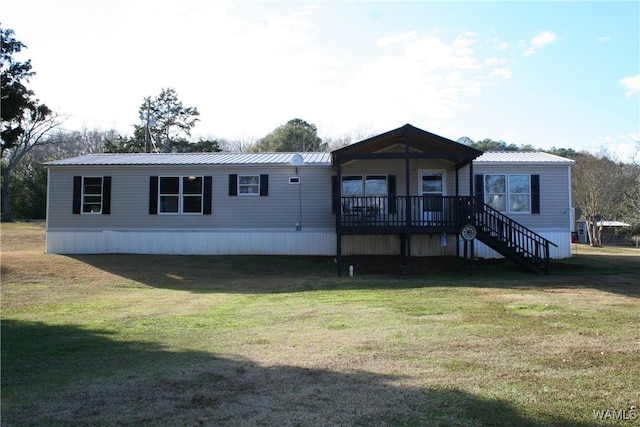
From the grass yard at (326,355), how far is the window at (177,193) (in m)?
6.57

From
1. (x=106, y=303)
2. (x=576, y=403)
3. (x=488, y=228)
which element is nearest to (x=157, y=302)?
(x=106, y=303)

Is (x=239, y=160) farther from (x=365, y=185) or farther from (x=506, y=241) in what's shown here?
(x=506, y=241)

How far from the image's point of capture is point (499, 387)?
175 inches

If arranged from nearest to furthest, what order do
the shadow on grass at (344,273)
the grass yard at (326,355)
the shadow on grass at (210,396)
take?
the shadow on grass at (210,396) → the grass yard at (326,355) → the shadow on grass at (344,273)

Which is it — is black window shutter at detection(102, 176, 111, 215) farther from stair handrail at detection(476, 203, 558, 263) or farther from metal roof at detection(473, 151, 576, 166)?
metal roof at detection(473, 151, 576, 166)

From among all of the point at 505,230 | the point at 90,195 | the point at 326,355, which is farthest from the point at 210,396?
the point at 90,195

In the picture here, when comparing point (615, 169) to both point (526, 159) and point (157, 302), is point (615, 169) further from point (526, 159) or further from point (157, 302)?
point (157, 302)

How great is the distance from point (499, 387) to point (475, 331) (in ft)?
7.90

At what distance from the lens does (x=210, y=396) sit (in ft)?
14.4

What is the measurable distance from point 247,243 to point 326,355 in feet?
42.3

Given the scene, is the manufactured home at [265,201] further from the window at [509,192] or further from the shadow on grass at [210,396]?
the shadow on grass at [210,396]

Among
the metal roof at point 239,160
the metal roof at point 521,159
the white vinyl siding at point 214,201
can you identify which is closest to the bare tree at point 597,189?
the metal roof at point 239,160

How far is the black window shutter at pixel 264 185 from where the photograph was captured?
18234 mm

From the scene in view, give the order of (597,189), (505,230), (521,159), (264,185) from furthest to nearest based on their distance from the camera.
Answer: (597,189)
(521,159)
(264,185)
(505,230)
